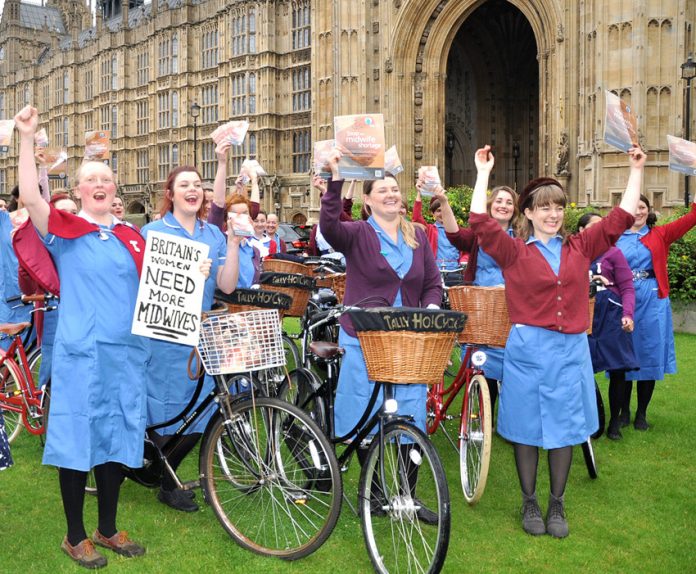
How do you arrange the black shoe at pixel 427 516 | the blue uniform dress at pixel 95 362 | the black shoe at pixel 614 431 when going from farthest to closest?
1. the black shoe at pixel 614 431
2. the black shoe at pixel 427 516
3. the blue uniform dress at pixel 95 362

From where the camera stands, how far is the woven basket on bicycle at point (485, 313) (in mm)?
4418

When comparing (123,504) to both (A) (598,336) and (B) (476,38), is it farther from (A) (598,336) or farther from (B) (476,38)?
(B) (476,38)

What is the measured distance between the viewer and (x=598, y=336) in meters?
5.88

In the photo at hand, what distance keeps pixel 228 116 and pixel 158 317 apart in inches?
1349

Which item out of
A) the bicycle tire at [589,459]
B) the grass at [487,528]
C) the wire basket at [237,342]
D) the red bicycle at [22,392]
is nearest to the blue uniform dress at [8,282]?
the red bicycle at [22,392]

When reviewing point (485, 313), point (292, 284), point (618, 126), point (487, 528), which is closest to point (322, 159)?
point (292, 284)

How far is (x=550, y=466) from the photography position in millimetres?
4031

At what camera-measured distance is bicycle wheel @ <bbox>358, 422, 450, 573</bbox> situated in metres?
3.20

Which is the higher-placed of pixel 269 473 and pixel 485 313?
pixel 485 313

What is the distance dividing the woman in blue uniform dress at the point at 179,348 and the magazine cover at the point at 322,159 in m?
0.76

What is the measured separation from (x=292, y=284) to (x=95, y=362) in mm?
2302

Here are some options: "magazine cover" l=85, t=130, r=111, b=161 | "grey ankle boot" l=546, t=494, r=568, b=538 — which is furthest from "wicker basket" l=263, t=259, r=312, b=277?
"grey ankle boot" l=546, t=494, r=568, b=538

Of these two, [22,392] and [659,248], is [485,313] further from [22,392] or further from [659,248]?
[22,392]

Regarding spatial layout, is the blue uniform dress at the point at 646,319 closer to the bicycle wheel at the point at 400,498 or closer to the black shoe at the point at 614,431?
the black shoe at the point at 614,431
